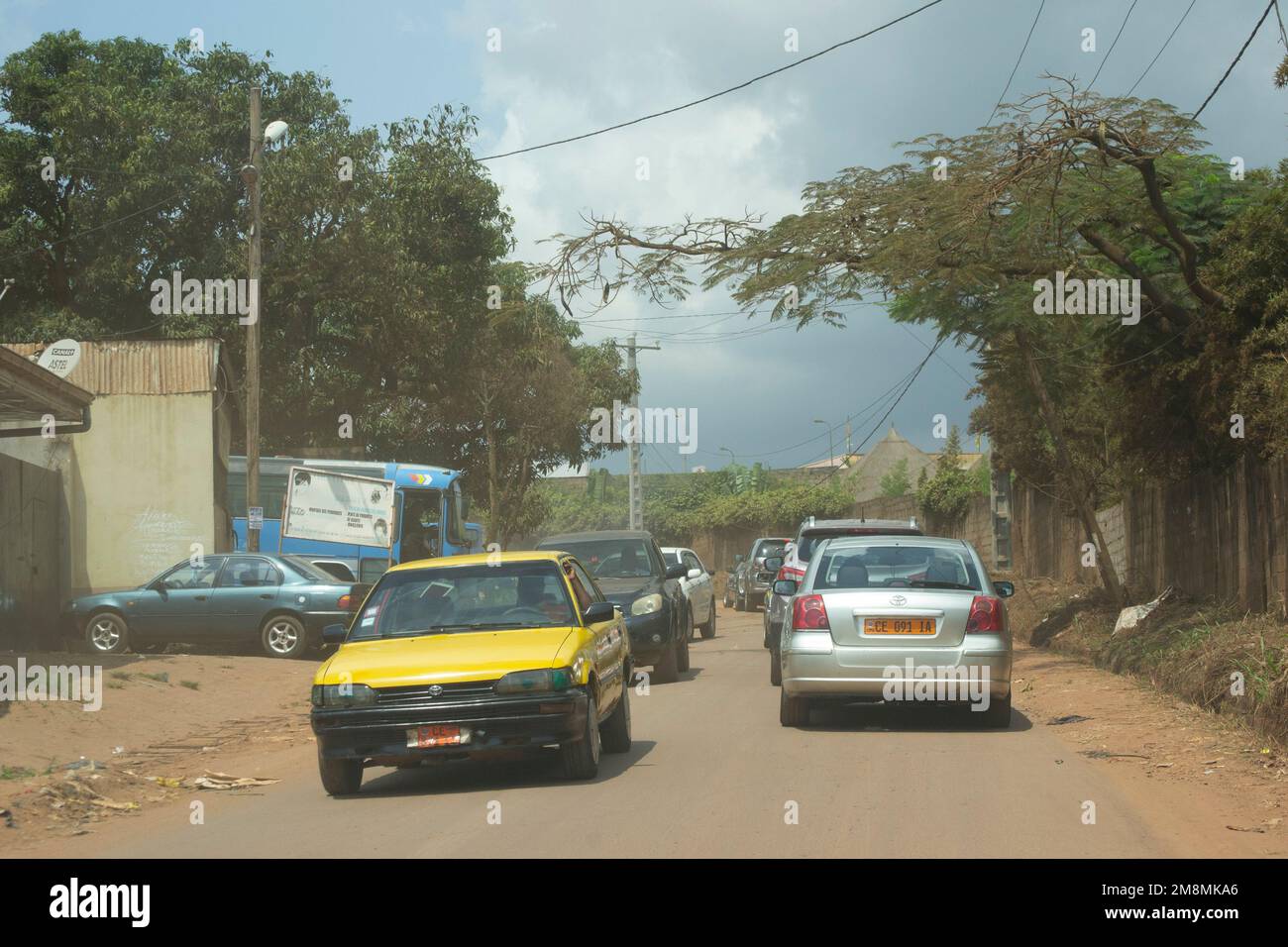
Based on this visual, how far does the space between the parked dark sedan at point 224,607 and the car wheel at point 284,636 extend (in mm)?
14

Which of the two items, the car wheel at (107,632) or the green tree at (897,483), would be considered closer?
the car wheel at (107,632)

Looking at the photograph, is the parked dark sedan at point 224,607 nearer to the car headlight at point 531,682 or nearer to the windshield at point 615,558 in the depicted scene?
the windshield at point 615,558

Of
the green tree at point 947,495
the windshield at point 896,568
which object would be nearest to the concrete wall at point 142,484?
the windshield at point 896,568

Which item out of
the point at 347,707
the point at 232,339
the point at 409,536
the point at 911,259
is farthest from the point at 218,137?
the point at 347,707

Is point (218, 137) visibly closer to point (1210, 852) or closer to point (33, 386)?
point (33, 386)

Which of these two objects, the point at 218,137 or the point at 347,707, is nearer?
the point at 347,707

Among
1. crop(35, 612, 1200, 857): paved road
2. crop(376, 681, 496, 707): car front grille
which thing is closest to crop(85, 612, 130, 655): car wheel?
crop(35, 612, 1200, 857): paved road

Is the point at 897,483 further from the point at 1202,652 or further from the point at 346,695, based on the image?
the point at 346,695

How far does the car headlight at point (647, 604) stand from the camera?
15859 millimetres

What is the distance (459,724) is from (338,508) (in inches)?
842

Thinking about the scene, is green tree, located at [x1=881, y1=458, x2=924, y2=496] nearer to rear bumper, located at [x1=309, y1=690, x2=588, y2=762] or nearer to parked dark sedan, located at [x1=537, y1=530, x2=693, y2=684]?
parked dark sedan, located at [x1=537, y1=530, x2=693, y2=684]

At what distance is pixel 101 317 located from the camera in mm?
36781
